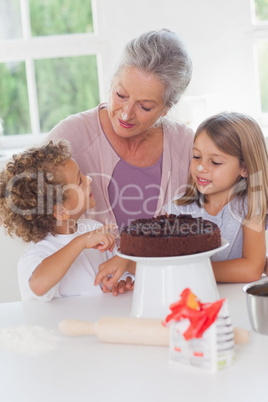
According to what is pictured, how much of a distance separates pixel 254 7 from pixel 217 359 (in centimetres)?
322

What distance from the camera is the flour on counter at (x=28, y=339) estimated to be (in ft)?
3.74

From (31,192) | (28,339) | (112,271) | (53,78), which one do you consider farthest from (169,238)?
(53,78)

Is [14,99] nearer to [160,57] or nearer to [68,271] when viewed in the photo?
[160,57]

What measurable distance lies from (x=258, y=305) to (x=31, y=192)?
0.84 metres

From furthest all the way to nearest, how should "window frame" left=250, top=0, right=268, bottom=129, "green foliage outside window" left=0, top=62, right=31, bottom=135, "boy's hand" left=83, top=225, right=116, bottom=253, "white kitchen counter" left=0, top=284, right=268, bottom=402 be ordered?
"green foliage outside window" left=0, top=62, right=31, bottom=135
"window frame" left=250, top=0, right=268, bottom=129
"boy's hand" left=83, top=225, right=116, bottom=253
"white kitchen counter" left=0, top=284, right=268, bottom=402

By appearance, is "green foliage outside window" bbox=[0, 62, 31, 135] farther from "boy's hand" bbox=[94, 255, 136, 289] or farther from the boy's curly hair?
"boy's hand" bbox=[94, 255, 136, 289]

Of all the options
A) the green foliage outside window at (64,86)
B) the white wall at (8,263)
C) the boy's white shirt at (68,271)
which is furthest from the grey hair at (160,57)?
the green foliage outside window at (64,86)

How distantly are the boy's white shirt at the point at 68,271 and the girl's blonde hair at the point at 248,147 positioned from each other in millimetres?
472

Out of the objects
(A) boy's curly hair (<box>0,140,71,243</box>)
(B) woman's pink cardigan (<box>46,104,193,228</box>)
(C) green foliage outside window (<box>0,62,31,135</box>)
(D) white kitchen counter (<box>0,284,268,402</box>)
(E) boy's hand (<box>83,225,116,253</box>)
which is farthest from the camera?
(C) green foliage outside window (<box>0,62,31,135</box>)

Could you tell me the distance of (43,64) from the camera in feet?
12.4

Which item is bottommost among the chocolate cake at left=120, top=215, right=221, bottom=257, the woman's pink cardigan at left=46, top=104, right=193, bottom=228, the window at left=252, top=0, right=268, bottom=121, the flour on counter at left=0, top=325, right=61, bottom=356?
the flour on counter at left=0, top=325, right=61, bottom=356

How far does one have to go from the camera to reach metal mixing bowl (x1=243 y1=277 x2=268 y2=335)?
3.51 ft

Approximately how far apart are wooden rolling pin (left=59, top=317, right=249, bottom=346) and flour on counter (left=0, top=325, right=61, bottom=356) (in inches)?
2.9

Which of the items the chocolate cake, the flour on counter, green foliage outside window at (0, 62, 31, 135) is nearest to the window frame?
green foliage outside window at (0, 62, 31, 135)
